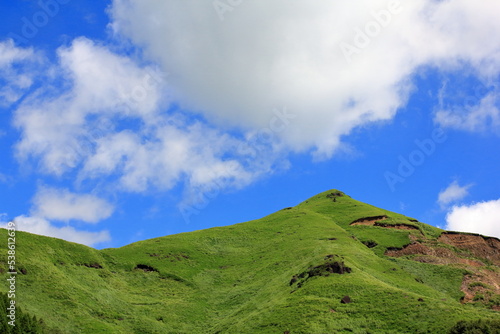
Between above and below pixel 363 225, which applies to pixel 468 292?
below

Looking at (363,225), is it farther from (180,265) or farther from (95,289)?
(95,289)

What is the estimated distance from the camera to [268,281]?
93.2m

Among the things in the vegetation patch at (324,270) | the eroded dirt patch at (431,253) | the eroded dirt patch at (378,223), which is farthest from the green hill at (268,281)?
the eroded dirt patch at (378,223)

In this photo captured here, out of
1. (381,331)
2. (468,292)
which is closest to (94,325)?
(381,331)

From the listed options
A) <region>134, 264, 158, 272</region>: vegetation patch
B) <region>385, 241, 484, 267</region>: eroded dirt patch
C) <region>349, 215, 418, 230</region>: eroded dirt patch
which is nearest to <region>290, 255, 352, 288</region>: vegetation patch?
<region>134, 264, 158, 272</region>: vegetation patch

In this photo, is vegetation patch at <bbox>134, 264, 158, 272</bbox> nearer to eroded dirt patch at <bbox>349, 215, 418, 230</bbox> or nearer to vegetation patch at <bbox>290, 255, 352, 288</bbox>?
vegetation patch at <bbox>290, 255, 352, 288</bbox>

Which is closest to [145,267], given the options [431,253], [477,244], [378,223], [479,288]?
[479,288]

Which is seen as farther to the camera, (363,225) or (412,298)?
(363,225)

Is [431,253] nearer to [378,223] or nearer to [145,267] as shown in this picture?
[378,223]

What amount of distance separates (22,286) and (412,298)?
67.5m

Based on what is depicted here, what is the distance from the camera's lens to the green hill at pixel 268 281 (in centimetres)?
6300

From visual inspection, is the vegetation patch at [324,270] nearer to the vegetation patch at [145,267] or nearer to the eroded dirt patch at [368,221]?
the vegetation patch at [145,267]

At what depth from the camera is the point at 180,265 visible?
110 meters

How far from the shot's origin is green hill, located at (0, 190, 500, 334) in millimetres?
63000
